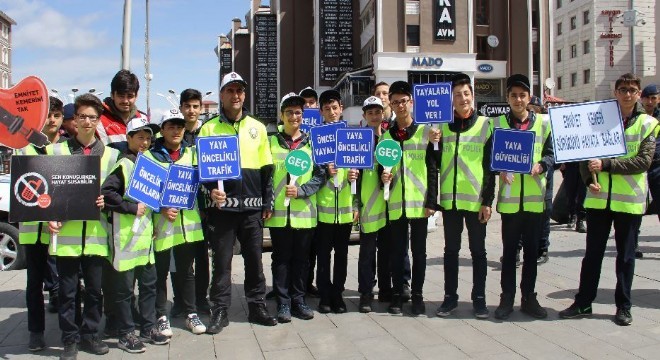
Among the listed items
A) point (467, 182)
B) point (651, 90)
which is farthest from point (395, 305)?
point (651, 90)

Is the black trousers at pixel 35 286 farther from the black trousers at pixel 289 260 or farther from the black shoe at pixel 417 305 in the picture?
the black shoe at pixel 417 305

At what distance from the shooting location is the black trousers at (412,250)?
5895mm

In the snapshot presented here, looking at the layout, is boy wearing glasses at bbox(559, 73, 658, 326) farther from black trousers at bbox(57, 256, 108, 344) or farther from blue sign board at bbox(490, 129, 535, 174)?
black trousers at bbox(57, 256, 108, 344)

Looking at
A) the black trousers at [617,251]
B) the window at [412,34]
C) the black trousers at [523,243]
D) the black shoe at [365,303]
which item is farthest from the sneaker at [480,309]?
the window at [412,34]

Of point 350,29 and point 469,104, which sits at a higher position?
point 350,29

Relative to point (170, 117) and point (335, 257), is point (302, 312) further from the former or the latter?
point (170, 117)

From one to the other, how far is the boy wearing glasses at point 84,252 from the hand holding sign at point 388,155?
2440 millimetres

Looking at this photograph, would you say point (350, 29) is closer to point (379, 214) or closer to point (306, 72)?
point (306, 72)

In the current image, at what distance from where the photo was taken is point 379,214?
19.5ft

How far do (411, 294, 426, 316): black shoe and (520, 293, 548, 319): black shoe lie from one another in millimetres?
984

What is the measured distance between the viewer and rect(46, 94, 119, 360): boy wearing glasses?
15.6ft

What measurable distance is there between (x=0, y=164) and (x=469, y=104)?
19655 millimetres

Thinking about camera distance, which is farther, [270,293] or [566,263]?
[566,263]

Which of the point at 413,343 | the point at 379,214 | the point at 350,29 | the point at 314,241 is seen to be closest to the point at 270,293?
the point at 314,241
